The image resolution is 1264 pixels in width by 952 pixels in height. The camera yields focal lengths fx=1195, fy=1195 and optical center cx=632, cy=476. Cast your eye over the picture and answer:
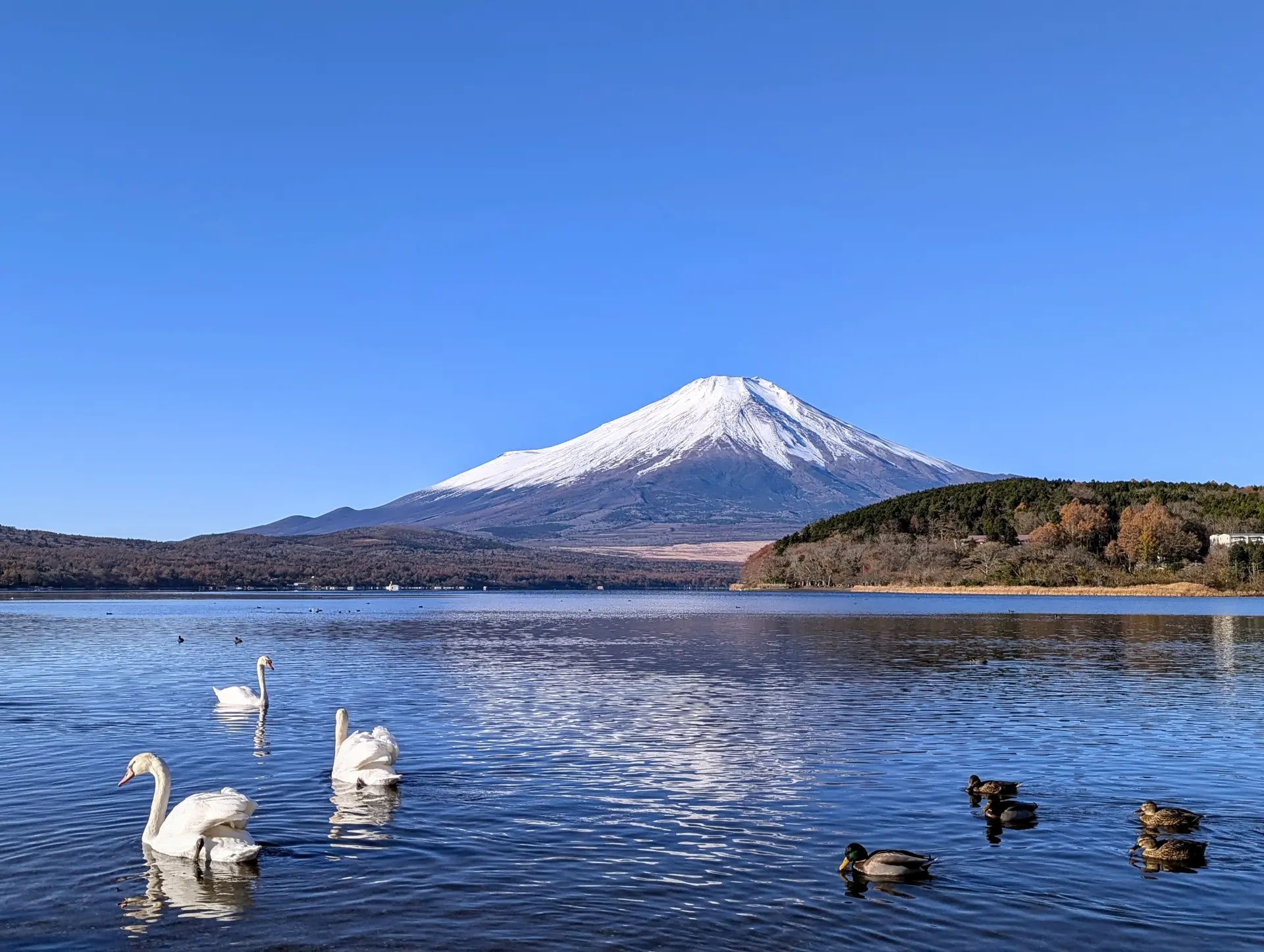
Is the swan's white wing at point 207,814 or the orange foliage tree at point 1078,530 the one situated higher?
the orange foliage tree at point 1078,530

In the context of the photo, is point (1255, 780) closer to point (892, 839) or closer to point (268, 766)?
point (892, 839)

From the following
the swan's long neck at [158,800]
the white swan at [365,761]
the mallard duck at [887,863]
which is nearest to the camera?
the mallard duck at [887,863]

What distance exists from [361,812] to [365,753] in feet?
5.32

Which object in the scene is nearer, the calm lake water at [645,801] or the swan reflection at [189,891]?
the calm lake water at [645,801]

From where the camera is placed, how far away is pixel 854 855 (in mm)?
13648

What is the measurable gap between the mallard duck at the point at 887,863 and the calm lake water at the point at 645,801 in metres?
0.18

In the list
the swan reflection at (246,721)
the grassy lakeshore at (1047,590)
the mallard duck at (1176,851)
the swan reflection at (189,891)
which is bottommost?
the swan reflection at (189,891)

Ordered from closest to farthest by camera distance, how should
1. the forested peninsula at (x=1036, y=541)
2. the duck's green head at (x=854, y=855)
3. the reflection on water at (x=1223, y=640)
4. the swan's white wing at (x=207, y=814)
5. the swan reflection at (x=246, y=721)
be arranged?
the duck's green head at (x=854, y=855) → the swan's white wing at (x=207, y=814) → the swan reflection at (x=246, y=721) → the reflection on water at (x=1223, y=640) → the forested peninsula at (x=1036, y=541)

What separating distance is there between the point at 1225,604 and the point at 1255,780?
280 ft

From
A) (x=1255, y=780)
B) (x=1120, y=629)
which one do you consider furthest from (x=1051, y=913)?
(x=1120, y=629)

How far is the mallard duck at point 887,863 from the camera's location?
43.8ft

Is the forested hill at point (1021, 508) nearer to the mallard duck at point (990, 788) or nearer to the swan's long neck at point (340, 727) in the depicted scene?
the mallard duck at point (990, 788)

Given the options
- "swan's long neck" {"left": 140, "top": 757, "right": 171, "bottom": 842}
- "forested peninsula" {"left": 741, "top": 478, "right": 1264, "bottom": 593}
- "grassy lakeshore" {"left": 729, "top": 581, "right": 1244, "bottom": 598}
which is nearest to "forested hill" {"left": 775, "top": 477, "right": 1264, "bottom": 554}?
"forested peninsula" {"left": 741, "top": 478, "right": 1264, "bottom": 593}

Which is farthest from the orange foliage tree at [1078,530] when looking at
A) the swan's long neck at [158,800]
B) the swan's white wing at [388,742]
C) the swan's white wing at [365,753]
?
the swan's long neck at [158,800]
